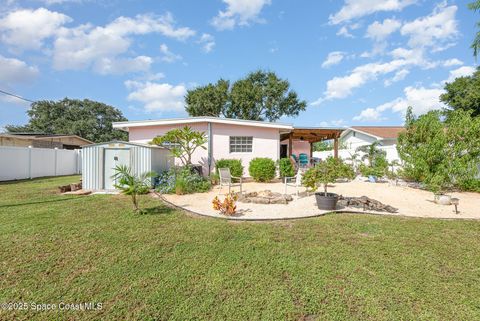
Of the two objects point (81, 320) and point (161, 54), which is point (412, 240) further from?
point (161, 54)

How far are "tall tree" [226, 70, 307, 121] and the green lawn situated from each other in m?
23.9

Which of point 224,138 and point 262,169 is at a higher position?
point 224,138

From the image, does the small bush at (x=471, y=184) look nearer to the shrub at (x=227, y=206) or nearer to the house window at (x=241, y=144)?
the house window at (x=241, y=144)

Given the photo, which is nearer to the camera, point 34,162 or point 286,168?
point 286,168

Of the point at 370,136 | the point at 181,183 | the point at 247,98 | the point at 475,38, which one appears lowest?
Result: the point at 181,183

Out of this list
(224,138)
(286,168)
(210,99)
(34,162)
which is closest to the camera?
(286,168)

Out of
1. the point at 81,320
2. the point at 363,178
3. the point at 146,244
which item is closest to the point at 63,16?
the point at 146,244

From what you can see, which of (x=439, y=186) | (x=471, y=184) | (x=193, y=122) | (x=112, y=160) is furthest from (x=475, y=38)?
(x=112, y=160)

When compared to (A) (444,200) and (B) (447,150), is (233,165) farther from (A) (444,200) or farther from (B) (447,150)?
(B) (447,150)

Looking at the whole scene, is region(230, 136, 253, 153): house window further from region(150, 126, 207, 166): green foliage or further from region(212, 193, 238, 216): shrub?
region(212, 193, 238, 216): shrub

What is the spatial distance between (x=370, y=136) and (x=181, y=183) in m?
17.0

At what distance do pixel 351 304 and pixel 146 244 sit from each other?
3.16 meters

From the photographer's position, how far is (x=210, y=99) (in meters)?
27.6

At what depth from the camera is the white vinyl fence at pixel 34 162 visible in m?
12.2
